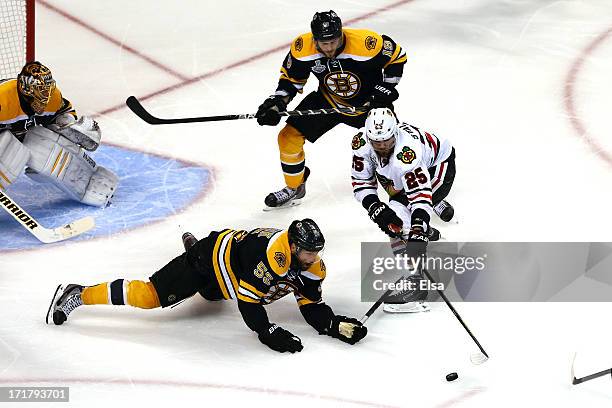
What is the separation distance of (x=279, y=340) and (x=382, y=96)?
4.55 feet

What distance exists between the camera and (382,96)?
5.79 meters

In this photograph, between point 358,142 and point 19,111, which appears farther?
point 19,111

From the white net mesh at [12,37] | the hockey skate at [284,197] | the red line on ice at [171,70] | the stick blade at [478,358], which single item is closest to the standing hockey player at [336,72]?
the hockey skate at [284,197]

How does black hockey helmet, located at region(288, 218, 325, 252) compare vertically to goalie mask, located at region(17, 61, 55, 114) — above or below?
below

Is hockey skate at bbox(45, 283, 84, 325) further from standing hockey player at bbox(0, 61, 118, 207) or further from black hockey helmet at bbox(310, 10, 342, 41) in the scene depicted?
black hockey helmet at bbox(310, 10, 342, 41)

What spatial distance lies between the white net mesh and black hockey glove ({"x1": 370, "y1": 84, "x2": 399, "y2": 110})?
7.07 feet

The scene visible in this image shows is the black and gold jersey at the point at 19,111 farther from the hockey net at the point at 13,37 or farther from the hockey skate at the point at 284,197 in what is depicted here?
the hockey skate at the point at 284,197

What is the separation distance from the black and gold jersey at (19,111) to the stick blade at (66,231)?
48 centimetres

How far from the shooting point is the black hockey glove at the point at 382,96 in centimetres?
579

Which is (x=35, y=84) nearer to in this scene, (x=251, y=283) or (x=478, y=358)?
(x=251, y=283)

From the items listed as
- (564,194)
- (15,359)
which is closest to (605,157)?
(564,194)

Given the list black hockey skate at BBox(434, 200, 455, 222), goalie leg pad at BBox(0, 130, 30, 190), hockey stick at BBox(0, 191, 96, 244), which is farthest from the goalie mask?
black hockey skate at BBox(434, 200, 455, 222)

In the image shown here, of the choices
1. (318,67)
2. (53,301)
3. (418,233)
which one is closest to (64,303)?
(53,301)

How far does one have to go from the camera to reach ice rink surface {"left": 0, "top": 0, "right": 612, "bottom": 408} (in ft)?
15.9
